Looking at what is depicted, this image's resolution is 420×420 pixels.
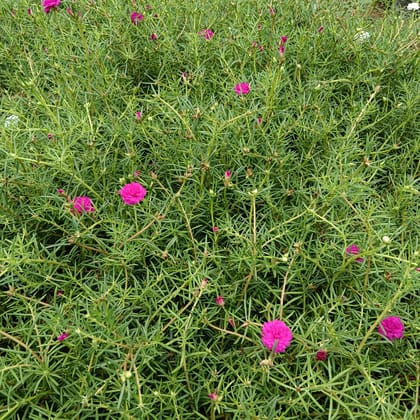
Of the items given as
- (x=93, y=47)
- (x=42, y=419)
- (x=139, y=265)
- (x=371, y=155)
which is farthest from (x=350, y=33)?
(x=42, y=419)

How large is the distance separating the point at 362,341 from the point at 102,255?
952 mm

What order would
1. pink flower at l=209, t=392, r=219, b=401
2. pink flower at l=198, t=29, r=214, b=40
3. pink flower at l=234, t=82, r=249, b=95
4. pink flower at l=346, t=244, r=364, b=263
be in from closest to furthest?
1. pink flower at l=209, t=392, r=219, b=401
2. pink flower at l=346, t=244, r=364, b=263
3. pink flower at l=234, t=82, r=249, b=95
4. pink flower at l=198, t=29, r=214, b=40

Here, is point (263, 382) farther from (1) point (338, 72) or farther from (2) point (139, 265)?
(1) point (338, 72)

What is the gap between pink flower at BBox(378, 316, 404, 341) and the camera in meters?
1.32

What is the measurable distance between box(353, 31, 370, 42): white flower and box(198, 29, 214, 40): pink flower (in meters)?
0.77

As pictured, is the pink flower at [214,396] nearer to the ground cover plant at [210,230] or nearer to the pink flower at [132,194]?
the ground cover plant at [210,230]

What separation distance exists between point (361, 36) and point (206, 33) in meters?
0.85

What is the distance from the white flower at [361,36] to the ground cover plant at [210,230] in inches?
1.7

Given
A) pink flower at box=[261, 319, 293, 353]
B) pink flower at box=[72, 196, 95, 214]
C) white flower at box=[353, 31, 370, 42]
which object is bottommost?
pink flower at box=[261, 319, 293, 353]

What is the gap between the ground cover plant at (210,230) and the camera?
1308mm

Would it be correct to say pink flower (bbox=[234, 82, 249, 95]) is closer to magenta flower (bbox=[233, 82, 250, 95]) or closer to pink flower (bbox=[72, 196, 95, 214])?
magenta flower (bbox=[233, 82, 250, 95])

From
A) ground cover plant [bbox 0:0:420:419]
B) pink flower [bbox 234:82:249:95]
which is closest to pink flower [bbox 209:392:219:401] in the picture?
ground cover plant [bbox 0:0:420:419]

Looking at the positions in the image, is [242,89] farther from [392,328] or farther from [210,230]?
[392,328]

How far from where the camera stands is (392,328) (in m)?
1.33
